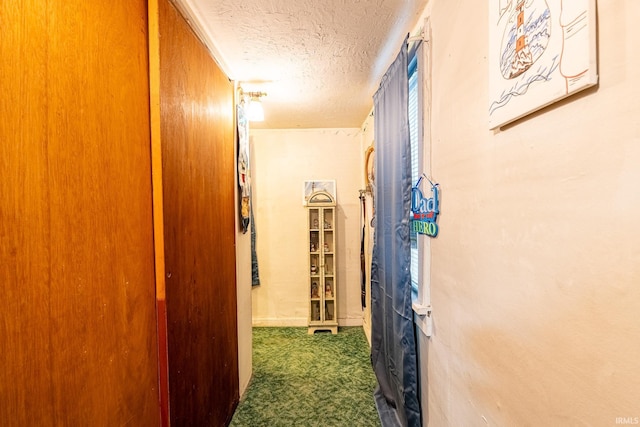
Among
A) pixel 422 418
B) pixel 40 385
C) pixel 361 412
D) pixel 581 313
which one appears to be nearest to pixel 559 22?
pixel 581 313

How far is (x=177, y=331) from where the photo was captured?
42.6 inches

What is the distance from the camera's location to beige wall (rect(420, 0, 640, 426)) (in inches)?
17.2

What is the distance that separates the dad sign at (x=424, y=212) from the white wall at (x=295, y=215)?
1850mm

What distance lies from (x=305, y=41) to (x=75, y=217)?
140 cm

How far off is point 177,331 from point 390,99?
164cm

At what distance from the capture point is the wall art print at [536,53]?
18.8 inches

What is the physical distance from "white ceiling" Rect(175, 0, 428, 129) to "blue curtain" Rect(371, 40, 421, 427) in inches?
6.8

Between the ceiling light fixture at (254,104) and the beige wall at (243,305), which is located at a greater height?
the ceiling light fixture at (254,104)

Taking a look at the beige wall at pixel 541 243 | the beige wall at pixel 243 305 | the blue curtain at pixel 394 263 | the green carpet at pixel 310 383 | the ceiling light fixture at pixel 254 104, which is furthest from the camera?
the ceiling light fixture at pixel 254 104

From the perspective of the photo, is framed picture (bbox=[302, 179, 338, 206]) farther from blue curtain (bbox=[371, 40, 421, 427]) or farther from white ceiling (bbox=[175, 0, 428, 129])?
blue curtain (bbox=[371, 40, 421, 427])

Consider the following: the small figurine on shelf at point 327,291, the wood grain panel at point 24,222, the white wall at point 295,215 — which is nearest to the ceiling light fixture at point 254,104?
the white wall at point 295,215

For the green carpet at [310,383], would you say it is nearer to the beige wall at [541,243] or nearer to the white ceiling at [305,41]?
the beige wall at [541,243]

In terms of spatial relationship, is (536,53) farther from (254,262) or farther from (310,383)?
(254,262)

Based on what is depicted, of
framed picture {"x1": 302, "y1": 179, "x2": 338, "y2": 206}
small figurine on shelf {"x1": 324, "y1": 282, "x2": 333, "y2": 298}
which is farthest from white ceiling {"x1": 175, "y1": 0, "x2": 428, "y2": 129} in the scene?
small figurine on shelf {"x1": 324, "y1": 282, "x2": 333, "y2": 298}
